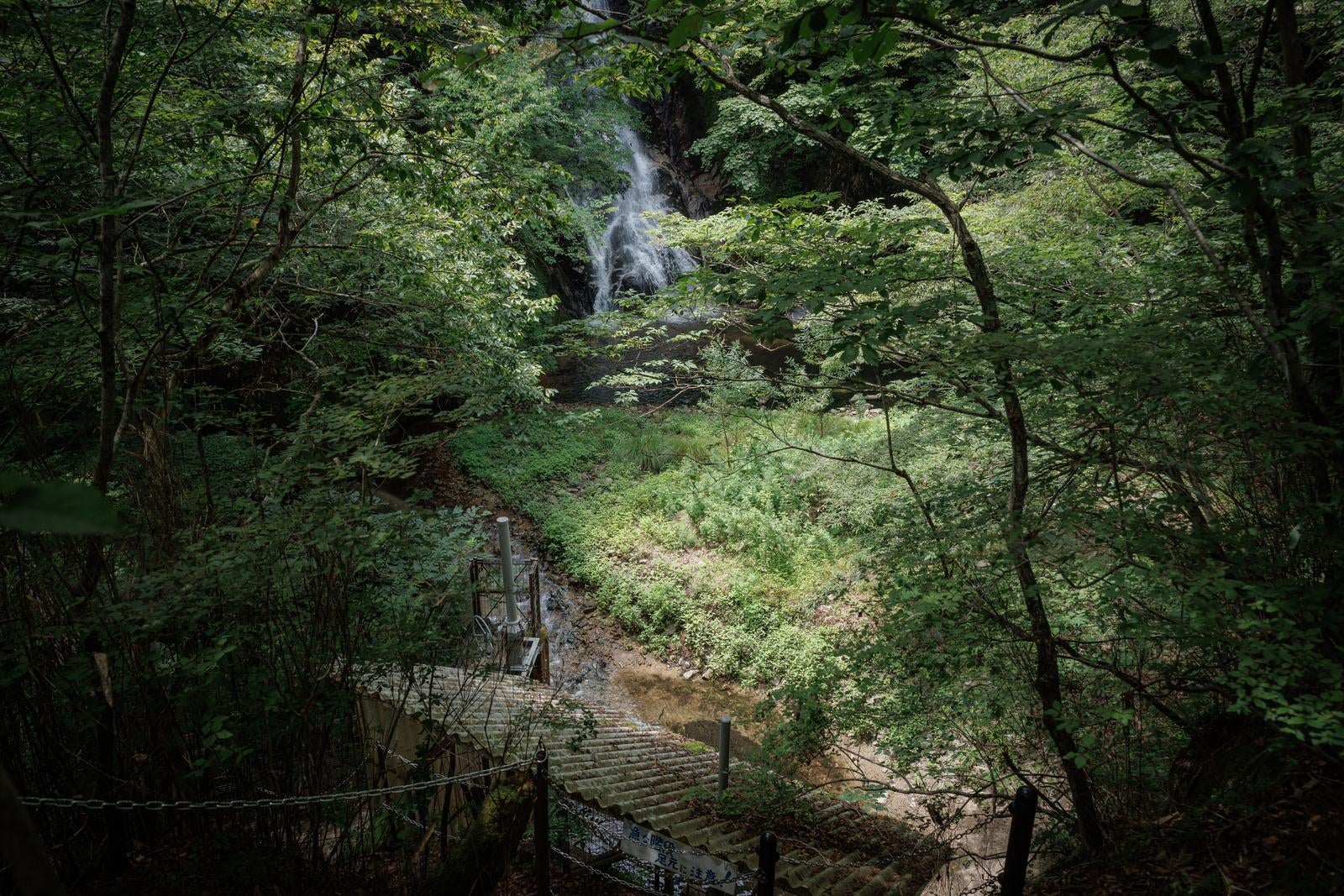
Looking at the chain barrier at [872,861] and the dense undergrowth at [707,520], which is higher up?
the dense undergrowth at [707,520]

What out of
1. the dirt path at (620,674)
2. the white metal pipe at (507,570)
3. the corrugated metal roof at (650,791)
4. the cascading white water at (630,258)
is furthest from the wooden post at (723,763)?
the cascading white water at (630,258)

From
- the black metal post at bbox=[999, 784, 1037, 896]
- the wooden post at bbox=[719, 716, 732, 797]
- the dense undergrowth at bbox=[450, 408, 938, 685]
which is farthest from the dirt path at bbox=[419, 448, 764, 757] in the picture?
the black metal post at bbox=[999, 784, 1037, 896]

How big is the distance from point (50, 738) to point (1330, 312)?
18.4 ft

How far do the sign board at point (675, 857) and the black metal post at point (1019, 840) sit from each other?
59.8 inches

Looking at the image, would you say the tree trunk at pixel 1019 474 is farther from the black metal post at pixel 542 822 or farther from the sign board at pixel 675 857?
the black metal post at pixel 542 822

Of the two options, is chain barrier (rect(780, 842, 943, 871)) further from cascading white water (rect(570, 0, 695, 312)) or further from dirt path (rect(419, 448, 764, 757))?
cascading white water (rect(570, 0, 695, 312))

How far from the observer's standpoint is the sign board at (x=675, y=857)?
3.90 meters

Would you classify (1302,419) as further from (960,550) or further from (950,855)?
(950,855)

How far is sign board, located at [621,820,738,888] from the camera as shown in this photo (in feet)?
12.8

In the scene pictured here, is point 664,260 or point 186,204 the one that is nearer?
point 186,204

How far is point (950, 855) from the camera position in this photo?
4621 mm

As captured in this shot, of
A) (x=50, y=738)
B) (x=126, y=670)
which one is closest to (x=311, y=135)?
(x=126, y=670)

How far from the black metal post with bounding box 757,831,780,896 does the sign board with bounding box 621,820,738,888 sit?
0.41 meters

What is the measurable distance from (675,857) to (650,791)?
1.02 m
